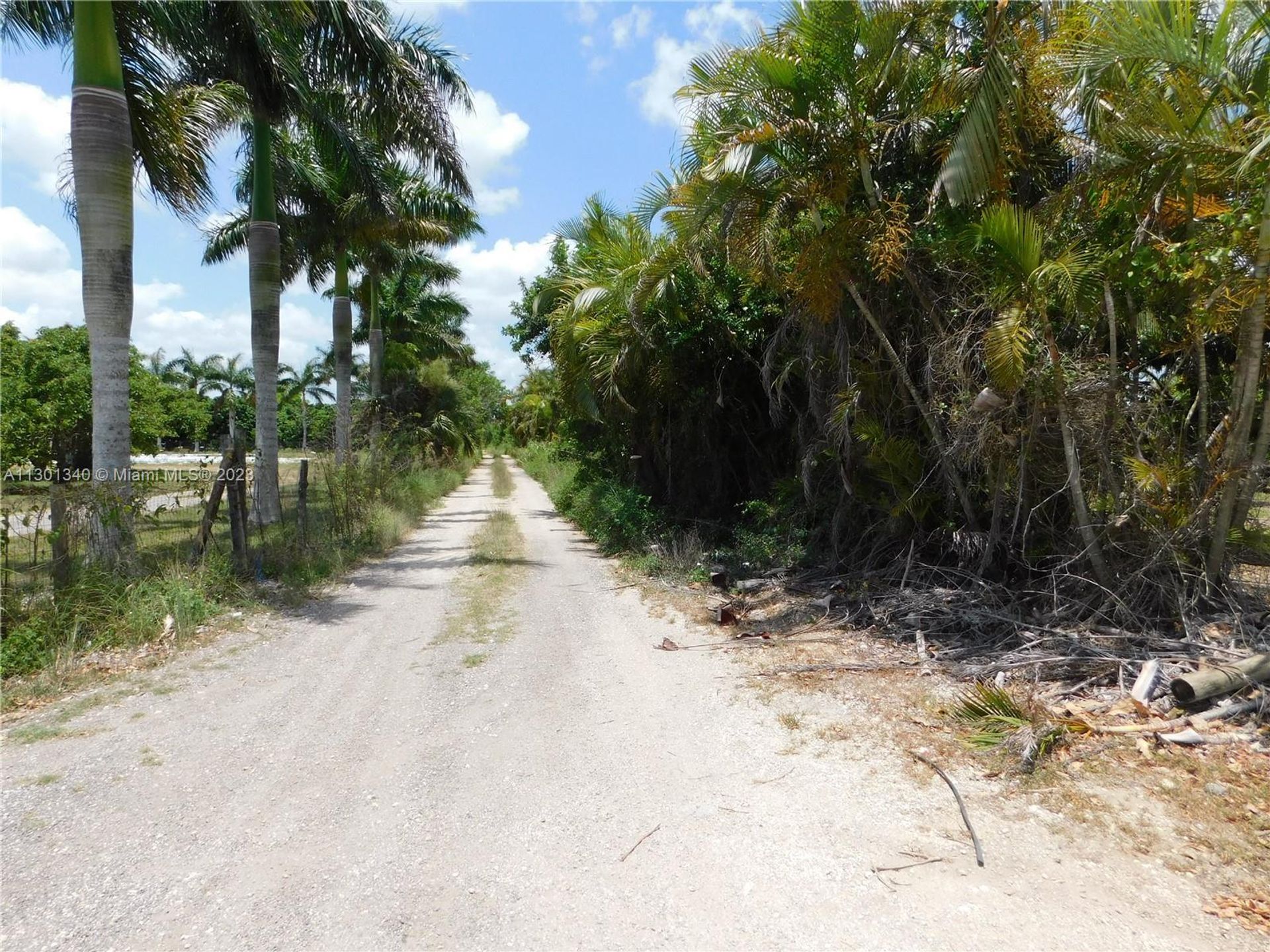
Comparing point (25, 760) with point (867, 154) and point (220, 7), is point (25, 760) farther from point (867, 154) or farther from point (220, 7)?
point (220, 7)

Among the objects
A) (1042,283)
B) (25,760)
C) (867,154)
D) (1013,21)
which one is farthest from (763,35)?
(25,760)

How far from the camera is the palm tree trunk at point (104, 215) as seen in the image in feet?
26.6

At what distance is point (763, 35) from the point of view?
306 inches

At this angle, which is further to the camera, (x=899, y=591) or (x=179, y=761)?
(x=899, y=591)

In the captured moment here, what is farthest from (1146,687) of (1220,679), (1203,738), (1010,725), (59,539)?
(59,539)

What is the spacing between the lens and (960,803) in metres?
4.10

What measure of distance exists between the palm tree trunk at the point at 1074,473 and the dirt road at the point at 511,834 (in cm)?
247

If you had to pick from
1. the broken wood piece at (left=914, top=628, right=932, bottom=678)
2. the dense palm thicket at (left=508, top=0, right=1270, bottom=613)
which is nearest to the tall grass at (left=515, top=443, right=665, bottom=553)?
the dense palm thicket at (left=508, top=0, right=1270, bottom=613)

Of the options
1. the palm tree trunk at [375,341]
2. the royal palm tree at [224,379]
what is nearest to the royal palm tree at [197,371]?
the royal palm tree at [224,379]

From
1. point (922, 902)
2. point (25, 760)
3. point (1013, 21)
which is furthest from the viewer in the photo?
point (1013, 21)

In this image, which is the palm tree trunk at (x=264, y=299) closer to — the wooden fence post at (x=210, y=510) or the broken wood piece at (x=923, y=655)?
the wooden fence post at (x=210, y=510)

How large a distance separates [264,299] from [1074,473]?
41.1ft

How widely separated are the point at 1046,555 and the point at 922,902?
4.65 m

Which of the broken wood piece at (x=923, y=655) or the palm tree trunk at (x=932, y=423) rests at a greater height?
the palm tree trunk at (x=932, y=423)
